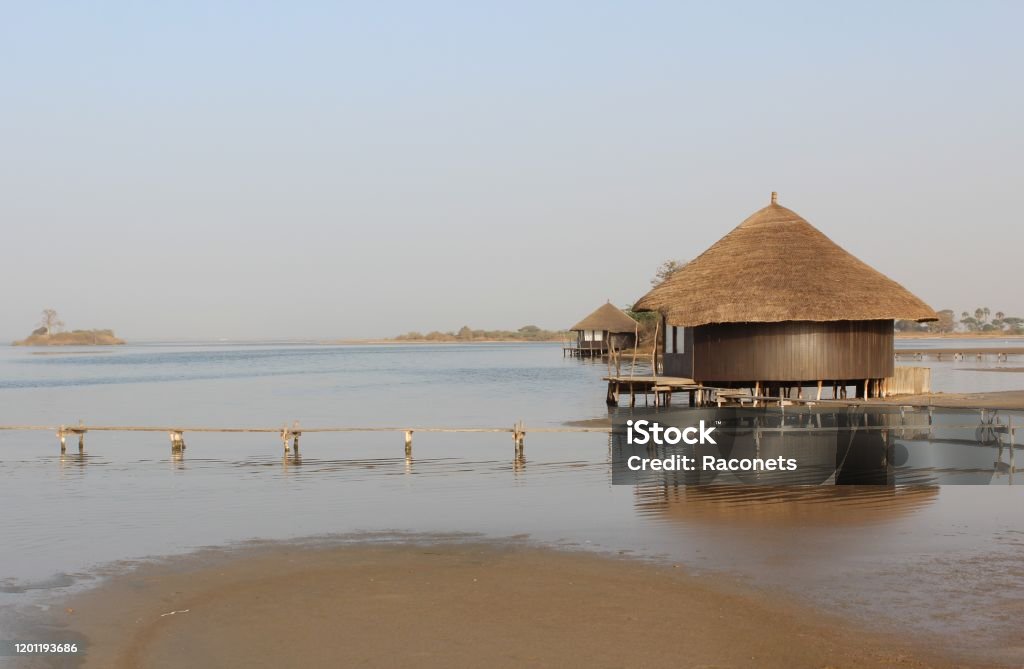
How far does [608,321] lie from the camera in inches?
3157

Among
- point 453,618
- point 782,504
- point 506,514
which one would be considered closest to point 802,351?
point 782,504

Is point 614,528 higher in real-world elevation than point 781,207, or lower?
lower

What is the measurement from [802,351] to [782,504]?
10.3 metres

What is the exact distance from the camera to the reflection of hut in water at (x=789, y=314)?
2627cm

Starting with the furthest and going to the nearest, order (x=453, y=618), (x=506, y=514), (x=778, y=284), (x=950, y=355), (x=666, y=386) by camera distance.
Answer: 1. (x=950, y=355)
2. (x=666, y=386)
3. (x=778, y=284)
4. (x=506, y=514)
5. (x=453, y=618)

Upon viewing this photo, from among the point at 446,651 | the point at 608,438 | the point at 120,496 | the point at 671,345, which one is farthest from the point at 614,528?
the point at 671,345

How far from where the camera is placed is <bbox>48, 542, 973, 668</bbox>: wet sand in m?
9.15

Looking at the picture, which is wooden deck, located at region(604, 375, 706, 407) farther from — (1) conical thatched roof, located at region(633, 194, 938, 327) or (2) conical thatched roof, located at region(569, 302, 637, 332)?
(2) conical thatched roof, located at region(569, 302, 637, 332)

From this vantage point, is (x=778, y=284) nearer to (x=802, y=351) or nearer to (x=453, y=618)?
(x=802, y=351)

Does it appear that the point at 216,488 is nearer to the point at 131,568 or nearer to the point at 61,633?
the point at 131,568

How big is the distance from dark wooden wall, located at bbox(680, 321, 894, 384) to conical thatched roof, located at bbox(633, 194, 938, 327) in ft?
2.44

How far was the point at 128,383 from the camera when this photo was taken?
65188 millimetres

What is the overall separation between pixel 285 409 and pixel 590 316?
4470 centimetres

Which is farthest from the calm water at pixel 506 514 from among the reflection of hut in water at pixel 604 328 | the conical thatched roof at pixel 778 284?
the reflection of hut in water at pixel 604 328
